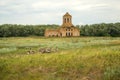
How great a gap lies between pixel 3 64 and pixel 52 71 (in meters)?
4.69

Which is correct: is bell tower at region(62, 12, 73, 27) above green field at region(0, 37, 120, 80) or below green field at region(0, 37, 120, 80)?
above

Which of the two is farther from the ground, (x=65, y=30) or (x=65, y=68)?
(x=65, y=30)

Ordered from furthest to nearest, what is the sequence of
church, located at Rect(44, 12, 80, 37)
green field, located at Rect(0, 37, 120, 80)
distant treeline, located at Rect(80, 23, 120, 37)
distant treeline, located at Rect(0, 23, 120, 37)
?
distant treeline, located at Rect(0, 23, 120, 37), distant treeline, located at Rect(80, 23, 120, 37), church, located at Rect(44, 12, 80, 37), green field, located at Rect(0, 37, 120, 80)

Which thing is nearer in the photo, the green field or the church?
the green field

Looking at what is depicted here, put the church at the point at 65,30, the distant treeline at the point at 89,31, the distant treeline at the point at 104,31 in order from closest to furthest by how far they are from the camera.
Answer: the church at the point at 65,30
the distant treeline at the point at 104,31
the distant treeline at the point at 89,31

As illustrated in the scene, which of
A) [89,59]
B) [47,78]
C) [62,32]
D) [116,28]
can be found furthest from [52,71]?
[116,28]

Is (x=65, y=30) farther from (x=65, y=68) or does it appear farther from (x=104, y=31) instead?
(x=65, y=68)

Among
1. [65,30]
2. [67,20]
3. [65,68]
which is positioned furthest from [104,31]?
[65,68]

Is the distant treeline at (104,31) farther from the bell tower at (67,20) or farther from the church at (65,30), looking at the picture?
the bell tower at (67,20)

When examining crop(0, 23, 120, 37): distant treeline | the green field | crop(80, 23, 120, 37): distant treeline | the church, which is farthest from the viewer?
crop(0, 23, 120, 37): distant treeline

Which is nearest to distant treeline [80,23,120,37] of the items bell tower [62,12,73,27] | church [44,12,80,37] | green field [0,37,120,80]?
church [44,12,80,37]

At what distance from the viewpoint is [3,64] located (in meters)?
22.8

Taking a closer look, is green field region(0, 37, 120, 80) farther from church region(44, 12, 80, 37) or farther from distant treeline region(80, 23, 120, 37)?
distant treeline region(80, 23, 120, 37)

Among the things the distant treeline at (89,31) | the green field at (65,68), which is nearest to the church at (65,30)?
the distant treeline at (89,31)
